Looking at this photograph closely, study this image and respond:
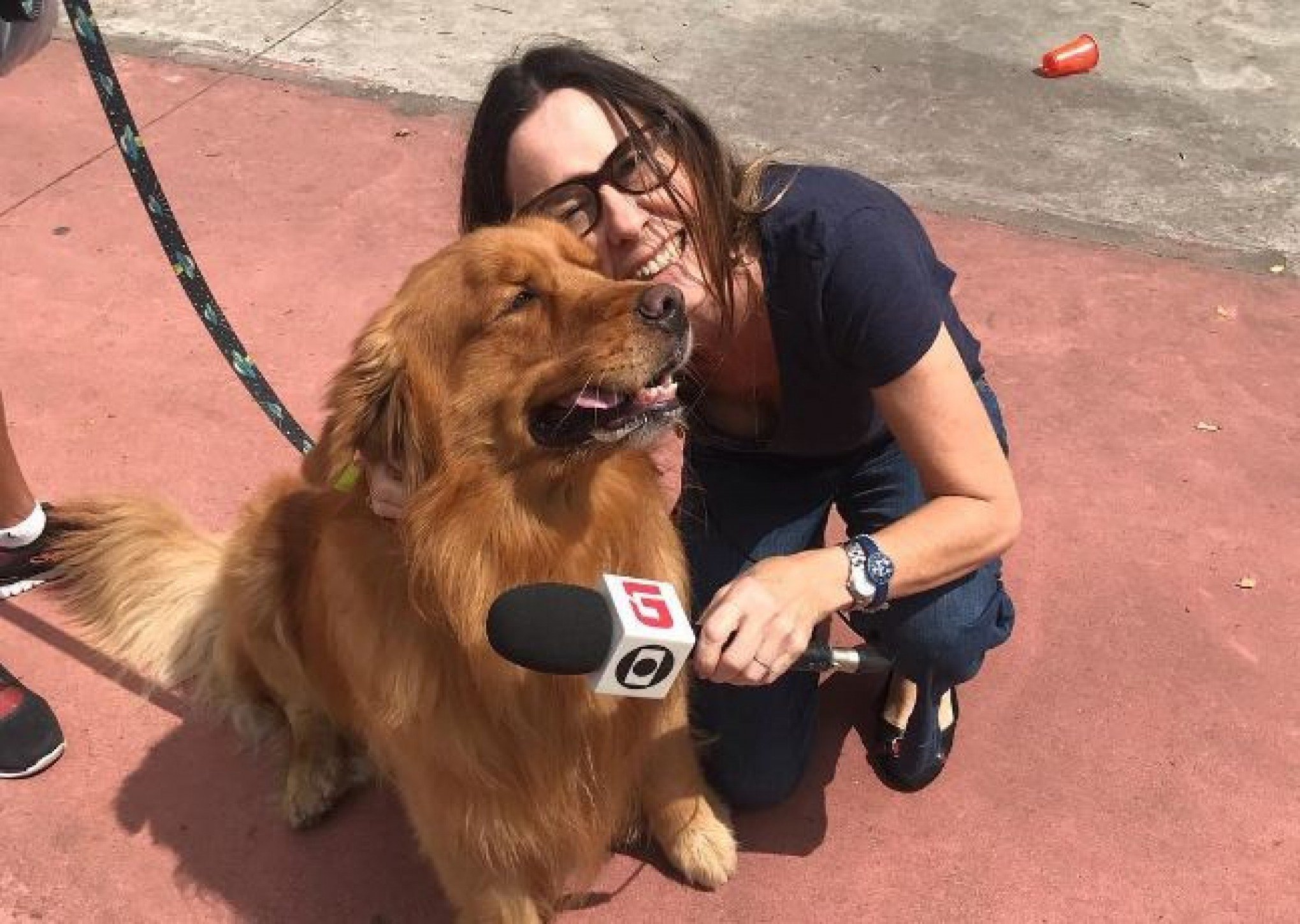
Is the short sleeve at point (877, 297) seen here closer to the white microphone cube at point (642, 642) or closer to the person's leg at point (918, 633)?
the person's leg at point (918, 633)

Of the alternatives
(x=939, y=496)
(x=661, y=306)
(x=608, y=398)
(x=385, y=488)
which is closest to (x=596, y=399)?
(x=608, y=398)

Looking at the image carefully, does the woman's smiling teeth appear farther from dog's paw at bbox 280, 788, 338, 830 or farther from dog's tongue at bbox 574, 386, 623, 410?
dog's paw at bbox 280, 788, 338, 830

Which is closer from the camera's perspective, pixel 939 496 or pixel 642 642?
pixel 642 642

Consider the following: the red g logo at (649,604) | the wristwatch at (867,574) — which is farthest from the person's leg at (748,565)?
the red g logo at (649,604)

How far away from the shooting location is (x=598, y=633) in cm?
176

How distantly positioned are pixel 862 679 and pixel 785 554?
52cm

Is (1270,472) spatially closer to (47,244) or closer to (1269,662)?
(1269,662)

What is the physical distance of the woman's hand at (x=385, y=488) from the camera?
2.25 m

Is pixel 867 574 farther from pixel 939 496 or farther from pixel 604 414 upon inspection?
pixel 604 414

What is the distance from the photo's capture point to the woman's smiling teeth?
95.3 inches

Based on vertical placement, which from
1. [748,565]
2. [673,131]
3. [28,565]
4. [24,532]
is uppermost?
[673,131]

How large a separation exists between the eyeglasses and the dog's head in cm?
8

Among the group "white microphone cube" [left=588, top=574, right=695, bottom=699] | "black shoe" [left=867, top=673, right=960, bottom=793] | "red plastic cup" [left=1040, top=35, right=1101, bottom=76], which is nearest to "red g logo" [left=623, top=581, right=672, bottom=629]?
"white microphone cube" [left=588, top=574, right=695, bottom=699]

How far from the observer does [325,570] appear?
254cm
